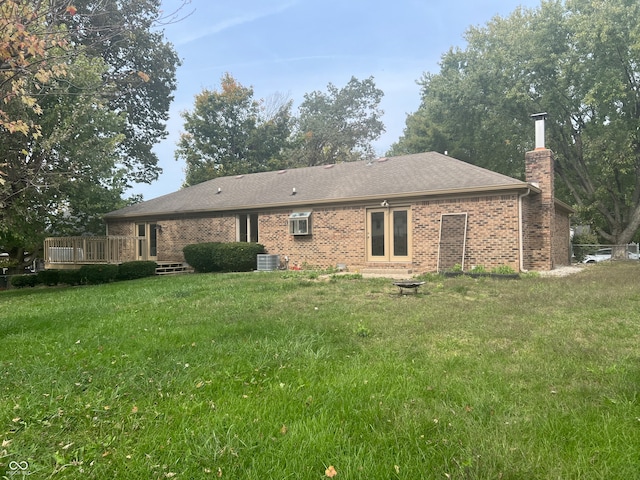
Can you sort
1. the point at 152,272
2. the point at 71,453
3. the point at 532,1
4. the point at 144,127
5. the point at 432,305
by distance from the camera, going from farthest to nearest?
1. the point at 144,127
2. the point at 532,1
3. the point at 152,272
4. the point at 432,305
5. the point at 71,453

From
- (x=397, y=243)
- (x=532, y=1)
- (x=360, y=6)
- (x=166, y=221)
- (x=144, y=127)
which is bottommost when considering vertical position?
(x=397, y=243)

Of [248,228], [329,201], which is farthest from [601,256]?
[248,228]

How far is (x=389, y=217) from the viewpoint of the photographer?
524 inches

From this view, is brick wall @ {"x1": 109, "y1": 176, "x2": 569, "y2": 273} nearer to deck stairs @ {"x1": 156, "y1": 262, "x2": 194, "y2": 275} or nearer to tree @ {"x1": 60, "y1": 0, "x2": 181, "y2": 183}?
deck stairs @ {"x1": 156, "y1": 262, "x2": 194, "y2": 275}

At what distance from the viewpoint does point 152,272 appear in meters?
15.0

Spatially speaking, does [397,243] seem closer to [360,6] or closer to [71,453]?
[360,6]

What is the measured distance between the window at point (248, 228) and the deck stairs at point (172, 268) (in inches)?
103

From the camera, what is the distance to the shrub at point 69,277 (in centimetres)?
1384

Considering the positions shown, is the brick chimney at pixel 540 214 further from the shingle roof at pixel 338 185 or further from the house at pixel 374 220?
the shingle roof at pixel 338 185

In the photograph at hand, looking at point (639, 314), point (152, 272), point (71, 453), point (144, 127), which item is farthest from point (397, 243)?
point (144, 127)

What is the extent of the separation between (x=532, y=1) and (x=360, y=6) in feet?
60.7

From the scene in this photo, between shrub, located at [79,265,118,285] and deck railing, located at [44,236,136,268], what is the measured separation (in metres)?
0.54

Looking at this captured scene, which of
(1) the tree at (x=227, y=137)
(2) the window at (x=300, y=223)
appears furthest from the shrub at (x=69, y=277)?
(1) the tree at (x=227, y=137)

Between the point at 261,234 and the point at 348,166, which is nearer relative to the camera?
the point at 261,234
